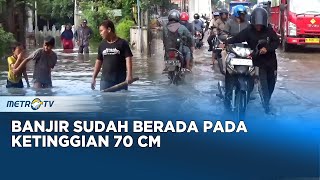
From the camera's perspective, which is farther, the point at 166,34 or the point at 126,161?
the point at 166,34

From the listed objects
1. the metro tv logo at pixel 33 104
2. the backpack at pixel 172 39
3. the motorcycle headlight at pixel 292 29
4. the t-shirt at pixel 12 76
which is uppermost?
the motorcycle headlight at pixel 292 29

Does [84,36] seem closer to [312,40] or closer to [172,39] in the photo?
[312,40]

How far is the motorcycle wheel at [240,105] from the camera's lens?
26.2ft

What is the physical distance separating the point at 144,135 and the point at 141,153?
6.8 inches

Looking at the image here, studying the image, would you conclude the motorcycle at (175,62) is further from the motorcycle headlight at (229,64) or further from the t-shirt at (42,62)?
the motorcycle headlight at (229,64)

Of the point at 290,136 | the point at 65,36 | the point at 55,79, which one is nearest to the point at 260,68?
the point at 290,136

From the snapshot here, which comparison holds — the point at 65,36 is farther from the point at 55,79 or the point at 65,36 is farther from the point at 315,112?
the point at 315,112

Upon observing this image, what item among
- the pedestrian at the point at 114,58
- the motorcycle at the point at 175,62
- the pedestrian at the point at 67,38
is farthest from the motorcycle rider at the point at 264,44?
the pedestrian at the point at 67,38

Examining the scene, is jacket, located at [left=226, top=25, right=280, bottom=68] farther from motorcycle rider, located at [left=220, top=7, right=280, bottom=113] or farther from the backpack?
the backpack

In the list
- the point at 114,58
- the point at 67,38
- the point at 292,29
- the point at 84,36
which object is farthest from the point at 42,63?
the point at 292,29

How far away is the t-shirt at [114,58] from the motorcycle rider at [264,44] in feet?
4.30

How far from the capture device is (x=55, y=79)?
43.7 feet

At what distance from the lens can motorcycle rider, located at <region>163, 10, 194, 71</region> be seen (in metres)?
12.2

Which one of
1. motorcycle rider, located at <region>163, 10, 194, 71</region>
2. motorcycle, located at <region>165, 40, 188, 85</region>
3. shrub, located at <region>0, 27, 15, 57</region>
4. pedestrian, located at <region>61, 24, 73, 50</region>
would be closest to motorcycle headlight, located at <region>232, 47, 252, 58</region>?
motorcycle, located at <region>165, 40, 188, 85</region>
